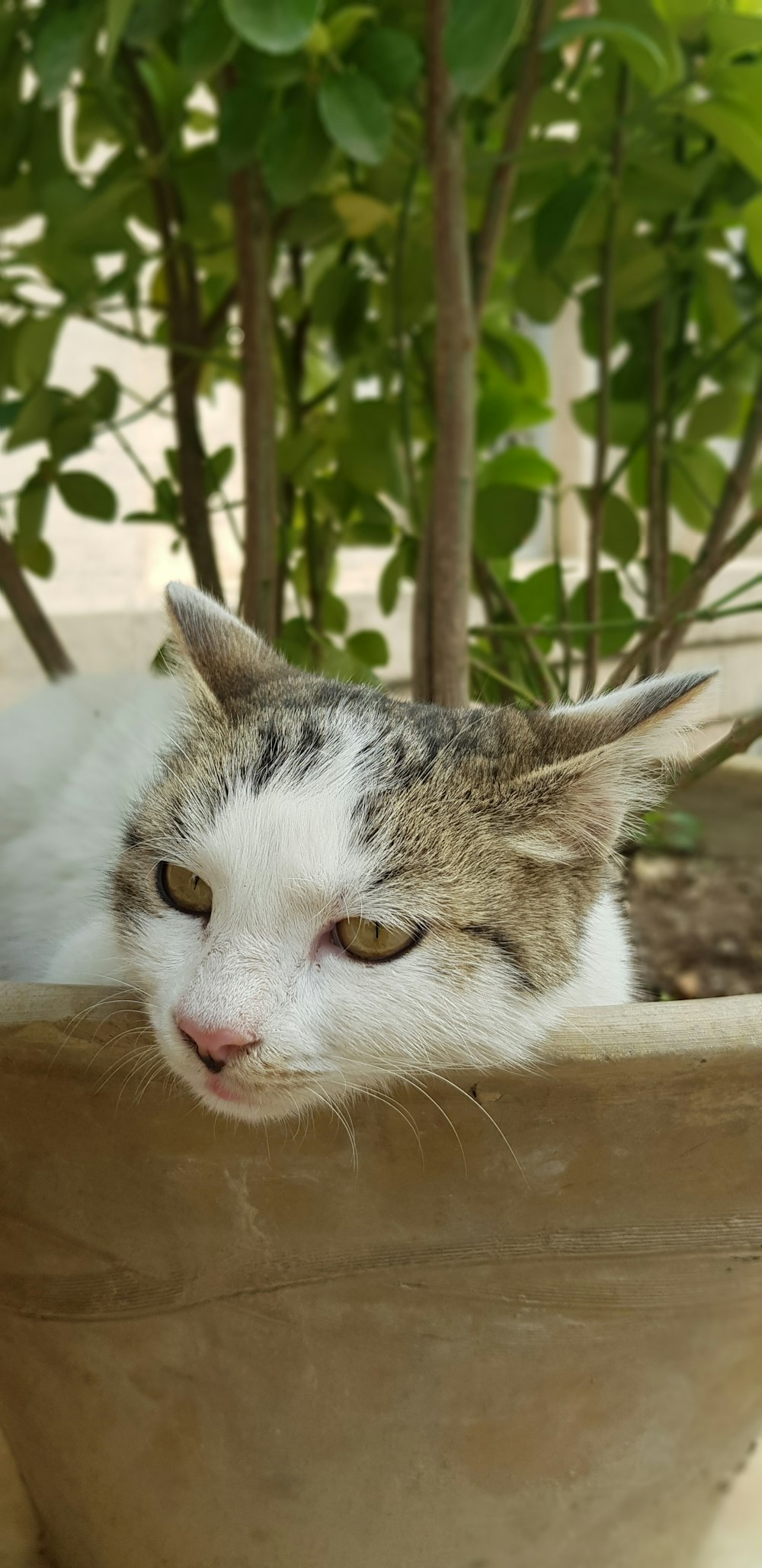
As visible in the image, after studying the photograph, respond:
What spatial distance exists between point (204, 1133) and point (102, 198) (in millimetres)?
944

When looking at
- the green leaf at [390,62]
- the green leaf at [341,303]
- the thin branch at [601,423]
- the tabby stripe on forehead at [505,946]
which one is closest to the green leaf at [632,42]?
the green leaf at [390,62]

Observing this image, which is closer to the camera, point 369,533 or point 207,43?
point 207,43

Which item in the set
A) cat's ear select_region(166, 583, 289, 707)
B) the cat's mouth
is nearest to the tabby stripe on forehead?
the cat's mouth

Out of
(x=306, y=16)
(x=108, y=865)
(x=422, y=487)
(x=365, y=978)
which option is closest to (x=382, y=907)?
(x=365, y=978)

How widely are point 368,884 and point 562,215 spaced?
2.42ft

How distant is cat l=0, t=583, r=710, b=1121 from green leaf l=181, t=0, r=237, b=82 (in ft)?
1.45

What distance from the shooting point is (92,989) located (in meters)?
0.75

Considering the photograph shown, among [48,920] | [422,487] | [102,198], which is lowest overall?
[48,920]

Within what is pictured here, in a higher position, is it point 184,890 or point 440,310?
point 440,310

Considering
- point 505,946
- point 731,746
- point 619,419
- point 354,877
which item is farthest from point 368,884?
point 619,419

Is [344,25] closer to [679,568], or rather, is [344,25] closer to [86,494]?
[86,494]

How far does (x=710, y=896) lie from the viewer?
159cm

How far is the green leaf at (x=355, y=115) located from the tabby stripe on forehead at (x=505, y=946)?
0.64 meters

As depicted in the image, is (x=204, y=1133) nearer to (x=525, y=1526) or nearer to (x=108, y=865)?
(x=108, y=865)
